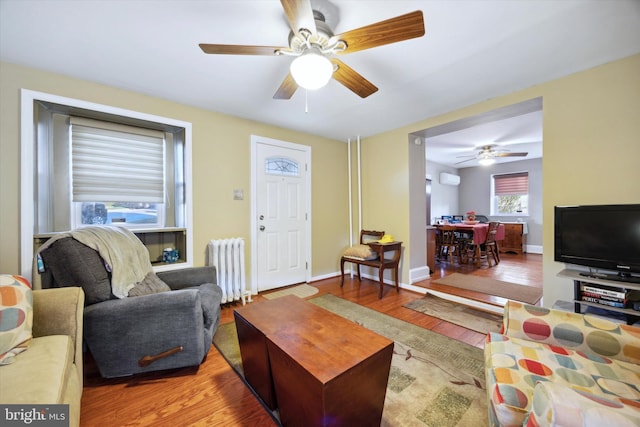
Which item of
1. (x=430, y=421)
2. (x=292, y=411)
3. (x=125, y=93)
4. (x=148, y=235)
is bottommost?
(x=430, y=421)

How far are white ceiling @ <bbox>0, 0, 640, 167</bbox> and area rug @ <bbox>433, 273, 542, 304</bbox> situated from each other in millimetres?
2416

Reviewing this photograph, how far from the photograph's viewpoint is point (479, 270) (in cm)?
446

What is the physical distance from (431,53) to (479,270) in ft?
13.1

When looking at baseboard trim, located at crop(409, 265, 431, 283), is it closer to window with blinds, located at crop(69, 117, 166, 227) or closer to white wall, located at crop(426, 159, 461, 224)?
white wall, located at crop(426, 159, 461, 224)

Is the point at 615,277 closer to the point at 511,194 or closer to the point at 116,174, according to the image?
the point at 116,174

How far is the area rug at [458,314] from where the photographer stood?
234 cm

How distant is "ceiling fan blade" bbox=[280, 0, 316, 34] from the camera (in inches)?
46.4

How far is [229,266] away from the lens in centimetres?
288

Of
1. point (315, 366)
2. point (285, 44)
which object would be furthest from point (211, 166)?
point (315, 366)

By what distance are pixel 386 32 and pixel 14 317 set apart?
7.64ft

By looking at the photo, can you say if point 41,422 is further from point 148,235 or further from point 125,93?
point 125,93

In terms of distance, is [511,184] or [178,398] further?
[511,184]

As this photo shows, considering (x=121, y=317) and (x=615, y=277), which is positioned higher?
(x=615, y=277)

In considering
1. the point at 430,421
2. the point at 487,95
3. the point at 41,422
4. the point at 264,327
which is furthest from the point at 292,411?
the point at 487,95
